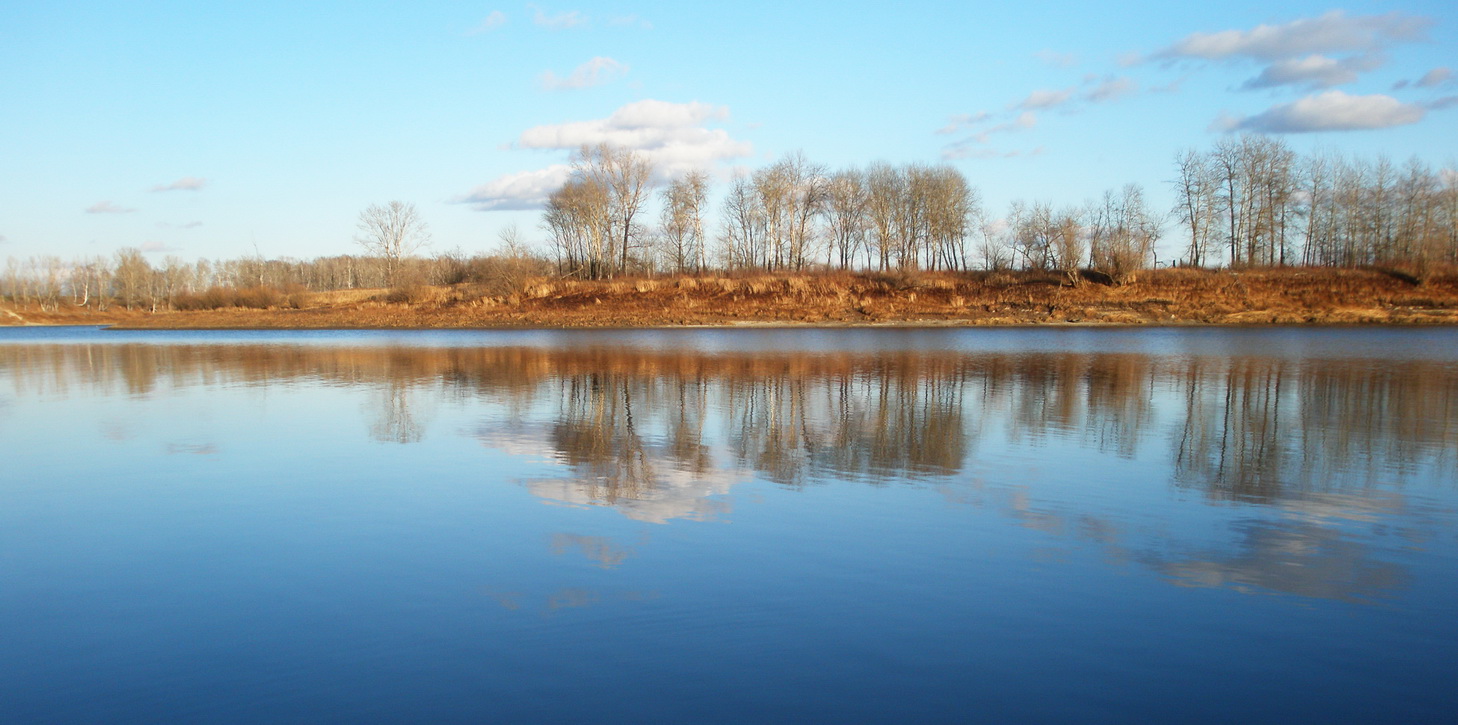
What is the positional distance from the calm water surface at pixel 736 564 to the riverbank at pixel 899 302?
122 ft

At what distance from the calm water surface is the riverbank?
1458 inches

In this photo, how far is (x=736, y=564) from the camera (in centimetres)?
593

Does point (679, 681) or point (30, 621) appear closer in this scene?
point (679, 681)

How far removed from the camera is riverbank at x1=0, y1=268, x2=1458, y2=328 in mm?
46688

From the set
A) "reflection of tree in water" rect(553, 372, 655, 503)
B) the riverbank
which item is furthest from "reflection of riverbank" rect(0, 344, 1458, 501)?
the riverbank

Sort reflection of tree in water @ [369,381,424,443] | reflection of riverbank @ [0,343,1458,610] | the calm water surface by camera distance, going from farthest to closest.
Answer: reflection of tree in water @ [369,381,424,443]
reflection of riverbank @ [0,343,1458,610]
the calm water surface

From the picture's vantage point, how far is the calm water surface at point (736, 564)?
4137 millimetres

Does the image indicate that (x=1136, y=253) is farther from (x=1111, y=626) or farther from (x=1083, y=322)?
(x=1111, y=626)

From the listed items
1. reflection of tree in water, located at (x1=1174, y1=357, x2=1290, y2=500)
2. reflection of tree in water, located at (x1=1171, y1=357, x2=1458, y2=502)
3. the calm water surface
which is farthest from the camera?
reflection of tree in water, located at (x1=1171, y1=357, x2=1458, y2=502)

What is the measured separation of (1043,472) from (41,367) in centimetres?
2874

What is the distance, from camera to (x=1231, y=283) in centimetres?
5097

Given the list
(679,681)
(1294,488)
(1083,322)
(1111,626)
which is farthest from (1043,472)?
(1083,322)

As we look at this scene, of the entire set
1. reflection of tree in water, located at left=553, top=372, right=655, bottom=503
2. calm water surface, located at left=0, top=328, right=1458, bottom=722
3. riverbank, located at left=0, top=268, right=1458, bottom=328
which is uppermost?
riverbank, located at left=0, top=268, right=1458, bottom=328

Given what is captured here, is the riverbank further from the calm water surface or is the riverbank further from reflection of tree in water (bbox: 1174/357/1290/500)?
the calm water surface
